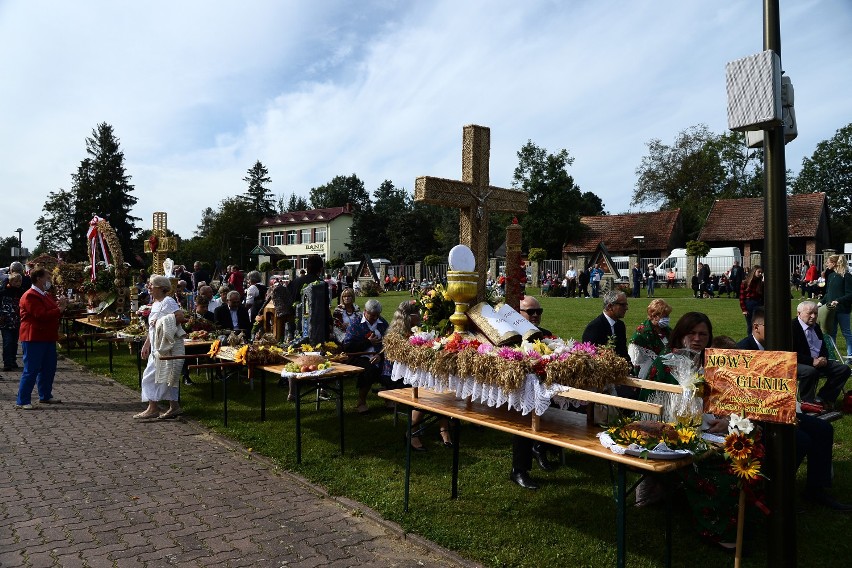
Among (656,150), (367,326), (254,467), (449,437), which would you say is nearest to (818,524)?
(449,437)

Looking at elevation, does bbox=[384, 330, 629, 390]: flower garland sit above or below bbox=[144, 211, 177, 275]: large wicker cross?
below

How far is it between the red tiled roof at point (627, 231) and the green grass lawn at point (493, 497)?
1673 inches

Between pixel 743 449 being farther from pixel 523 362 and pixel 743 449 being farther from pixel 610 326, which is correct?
pixel 610 326

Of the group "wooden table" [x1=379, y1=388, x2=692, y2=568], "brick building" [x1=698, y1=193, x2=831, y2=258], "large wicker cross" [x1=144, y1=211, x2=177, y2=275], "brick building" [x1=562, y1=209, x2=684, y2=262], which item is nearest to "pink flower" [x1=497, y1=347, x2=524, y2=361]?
"wooden table" [x1=379, y1=388, x2=692, y2=568]

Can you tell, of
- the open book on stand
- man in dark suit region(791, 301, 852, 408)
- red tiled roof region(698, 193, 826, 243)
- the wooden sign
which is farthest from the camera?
red tiled roof region(698, 193, 826, 243)

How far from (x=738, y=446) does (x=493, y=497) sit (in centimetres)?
232

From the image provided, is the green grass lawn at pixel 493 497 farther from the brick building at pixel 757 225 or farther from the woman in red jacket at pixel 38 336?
the brick building at pixel 757 225

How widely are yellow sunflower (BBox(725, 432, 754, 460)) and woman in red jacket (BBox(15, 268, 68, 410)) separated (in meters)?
8.31

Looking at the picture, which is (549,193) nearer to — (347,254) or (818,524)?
(347,254)

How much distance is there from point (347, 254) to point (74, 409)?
202 feet

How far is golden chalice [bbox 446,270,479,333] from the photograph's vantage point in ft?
14.5

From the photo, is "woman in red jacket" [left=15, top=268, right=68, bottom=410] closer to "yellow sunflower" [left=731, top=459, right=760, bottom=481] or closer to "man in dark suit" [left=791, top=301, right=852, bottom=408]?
"yellow sunflower" [left=731, top=459, right=760, bottom=481]

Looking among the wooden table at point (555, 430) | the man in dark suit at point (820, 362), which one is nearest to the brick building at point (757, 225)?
the man in dark suit at point (820, 362)

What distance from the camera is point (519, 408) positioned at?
12.7 feet
